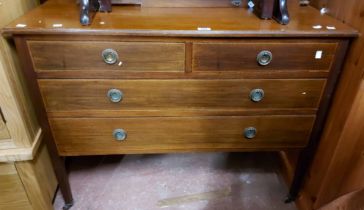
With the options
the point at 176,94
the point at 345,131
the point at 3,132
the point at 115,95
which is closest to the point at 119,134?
the point at 115,95

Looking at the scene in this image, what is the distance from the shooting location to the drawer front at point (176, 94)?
0.94 meters

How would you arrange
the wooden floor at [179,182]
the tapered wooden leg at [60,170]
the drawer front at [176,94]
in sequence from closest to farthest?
the drawer front at [176,94] → the tapered wooden leg at [60,170] → the wooden floor at [179,182]

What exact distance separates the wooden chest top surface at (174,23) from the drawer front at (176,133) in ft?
1.06

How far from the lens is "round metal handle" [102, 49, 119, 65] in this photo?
2.88ft

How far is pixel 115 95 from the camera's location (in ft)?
3.14

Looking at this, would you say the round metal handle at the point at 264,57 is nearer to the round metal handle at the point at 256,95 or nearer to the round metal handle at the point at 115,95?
the round metal handle at the point at 256,95

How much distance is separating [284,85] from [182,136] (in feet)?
1.36

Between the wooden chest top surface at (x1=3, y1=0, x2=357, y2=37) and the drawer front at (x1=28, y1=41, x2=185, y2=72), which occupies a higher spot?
the wooden chest top surface at (x1=3, y1=0, x2=357, y2=37)

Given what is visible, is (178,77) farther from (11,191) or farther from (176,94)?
(11,191)

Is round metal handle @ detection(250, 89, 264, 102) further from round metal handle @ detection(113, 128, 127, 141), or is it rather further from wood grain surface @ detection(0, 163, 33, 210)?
wood grain surface @ detection(0, 163, 33, 210)

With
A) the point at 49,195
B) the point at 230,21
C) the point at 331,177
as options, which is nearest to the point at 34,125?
the point at 49,195

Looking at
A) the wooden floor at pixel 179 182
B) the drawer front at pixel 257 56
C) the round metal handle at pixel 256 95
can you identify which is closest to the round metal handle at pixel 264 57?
the drawer front at pixel 257 56

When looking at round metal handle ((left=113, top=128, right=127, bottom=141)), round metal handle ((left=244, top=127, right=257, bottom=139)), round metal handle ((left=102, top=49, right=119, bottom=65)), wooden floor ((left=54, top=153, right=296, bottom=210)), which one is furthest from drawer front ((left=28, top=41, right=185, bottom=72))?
wooden floor ((left=54, top=153, right=296, bottom=210))

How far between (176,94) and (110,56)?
25 centimetres
